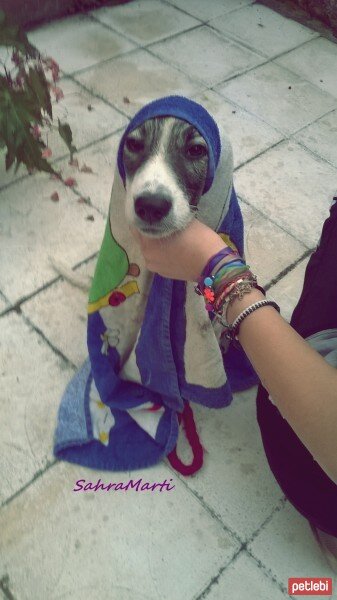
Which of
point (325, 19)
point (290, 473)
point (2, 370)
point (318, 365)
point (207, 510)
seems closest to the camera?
point (318, 365)

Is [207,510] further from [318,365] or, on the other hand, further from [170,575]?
[318,365]

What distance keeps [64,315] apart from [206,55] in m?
2.42

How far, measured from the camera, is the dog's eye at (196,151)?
1.31 meters

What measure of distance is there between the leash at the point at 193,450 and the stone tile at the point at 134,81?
202 cm

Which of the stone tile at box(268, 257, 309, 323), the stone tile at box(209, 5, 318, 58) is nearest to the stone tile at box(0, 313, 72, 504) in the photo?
the stone tile at box(268, 257, 309, 323)

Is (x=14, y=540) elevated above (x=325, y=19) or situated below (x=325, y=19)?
below

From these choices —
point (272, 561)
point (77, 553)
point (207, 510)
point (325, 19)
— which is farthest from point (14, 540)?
point (325, 19)

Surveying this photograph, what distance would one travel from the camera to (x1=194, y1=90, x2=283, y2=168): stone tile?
3.04 meters

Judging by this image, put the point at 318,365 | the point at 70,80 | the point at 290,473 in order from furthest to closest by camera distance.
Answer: the point at 70,80
the point at 290,473
the point at 318,365

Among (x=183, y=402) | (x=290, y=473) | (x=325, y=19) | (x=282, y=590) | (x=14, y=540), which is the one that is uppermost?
(x=325, y=19)

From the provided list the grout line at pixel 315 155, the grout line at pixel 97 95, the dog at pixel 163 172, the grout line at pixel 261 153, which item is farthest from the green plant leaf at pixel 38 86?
the grout line at pixel 315 155

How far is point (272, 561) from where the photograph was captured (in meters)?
1.66

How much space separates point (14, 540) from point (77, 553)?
0.69 ft

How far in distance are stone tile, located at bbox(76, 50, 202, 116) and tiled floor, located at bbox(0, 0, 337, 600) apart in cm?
1
